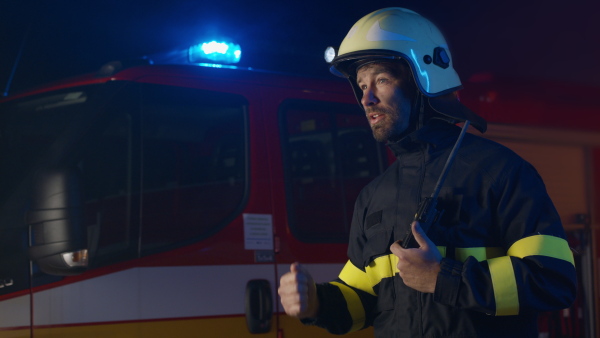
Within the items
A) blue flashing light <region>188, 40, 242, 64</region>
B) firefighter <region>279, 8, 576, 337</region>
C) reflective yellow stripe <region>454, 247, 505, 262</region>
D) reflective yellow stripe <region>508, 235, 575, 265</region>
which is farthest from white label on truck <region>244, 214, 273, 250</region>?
reflective yellow stripe <region>508, 235, 575, 265</region>

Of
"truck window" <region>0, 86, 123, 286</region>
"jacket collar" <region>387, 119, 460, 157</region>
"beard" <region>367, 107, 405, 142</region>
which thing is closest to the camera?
"jacket collar" <region>387, 119, 460, 157</region>

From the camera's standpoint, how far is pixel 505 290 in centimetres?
186

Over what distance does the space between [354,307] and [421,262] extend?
434 millimetres

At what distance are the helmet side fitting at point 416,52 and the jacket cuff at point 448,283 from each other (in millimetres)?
509

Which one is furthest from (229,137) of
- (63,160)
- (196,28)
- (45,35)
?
(196,28)

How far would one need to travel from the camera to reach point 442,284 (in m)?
1.89

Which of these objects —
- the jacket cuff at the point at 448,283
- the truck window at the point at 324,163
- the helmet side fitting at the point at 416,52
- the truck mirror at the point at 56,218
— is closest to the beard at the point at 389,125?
the helmet side fitting at the point at 416,52

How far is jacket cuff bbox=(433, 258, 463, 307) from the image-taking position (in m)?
1.88

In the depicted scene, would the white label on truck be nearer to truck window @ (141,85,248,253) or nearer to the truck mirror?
truck window @ (141,85,248,253)

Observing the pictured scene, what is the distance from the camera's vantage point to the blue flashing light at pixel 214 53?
4109mm

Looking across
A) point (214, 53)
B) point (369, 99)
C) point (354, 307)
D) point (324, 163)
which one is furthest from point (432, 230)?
point (214, 53)

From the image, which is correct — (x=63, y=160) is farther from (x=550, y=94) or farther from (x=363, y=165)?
(x=550, y=94)

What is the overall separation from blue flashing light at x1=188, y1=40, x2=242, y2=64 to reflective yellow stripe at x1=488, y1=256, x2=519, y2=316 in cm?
256

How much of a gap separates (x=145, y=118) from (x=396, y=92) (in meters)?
1.71
